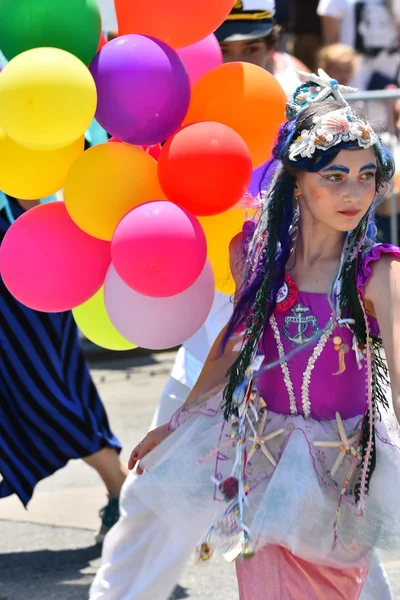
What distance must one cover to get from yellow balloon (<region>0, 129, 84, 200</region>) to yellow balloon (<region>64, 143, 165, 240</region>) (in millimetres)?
81

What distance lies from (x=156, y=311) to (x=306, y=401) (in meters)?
0.49

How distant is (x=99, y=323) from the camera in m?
3.70

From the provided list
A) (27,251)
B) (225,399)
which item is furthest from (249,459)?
(27,251)

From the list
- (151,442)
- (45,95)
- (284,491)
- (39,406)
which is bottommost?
(39,406)

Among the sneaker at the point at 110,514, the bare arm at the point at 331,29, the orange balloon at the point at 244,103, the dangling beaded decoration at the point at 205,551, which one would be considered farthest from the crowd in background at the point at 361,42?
the dangling beaded decoration at the point at 205,551

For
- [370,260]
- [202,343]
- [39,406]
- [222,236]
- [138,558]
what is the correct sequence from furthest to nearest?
[39,406]
[202,343]
[138,558]
[222,236]
[370,260]

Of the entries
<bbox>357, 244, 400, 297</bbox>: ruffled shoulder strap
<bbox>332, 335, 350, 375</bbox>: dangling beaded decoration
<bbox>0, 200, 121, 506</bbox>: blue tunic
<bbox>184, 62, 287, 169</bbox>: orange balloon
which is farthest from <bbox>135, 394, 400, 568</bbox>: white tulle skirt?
<bbox>0, 200, 121, 506</bbox>: blue tunic

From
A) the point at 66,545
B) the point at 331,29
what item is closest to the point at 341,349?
the point at 66,545

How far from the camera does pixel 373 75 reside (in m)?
9.38

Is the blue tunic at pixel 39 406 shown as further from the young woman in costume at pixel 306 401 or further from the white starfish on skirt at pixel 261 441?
the white starfish on skirt at pixel 261 441

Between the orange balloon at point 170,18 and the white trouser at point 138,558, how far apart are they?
1408 millimetres

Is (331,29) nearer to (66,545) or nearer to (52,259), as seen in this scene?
(66,545)

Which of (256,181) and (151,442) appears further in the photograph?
(256,181)

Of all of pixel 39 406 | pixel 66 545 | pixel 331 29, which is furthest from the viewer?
pixel 331 29
